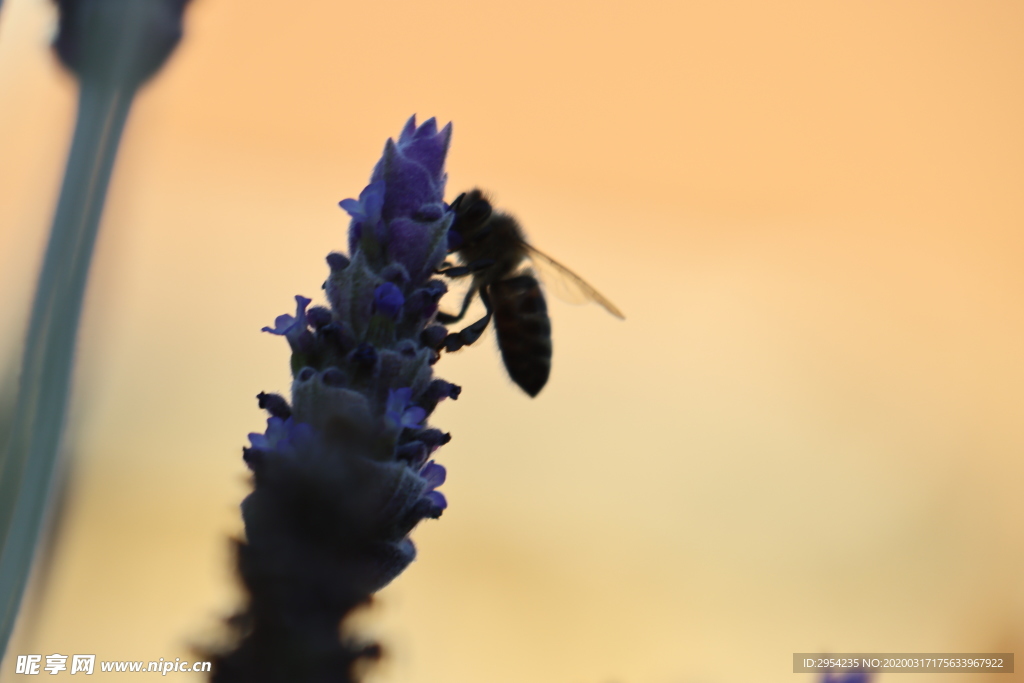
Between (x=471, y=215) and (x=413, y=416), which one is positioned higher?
(x=471, y=215)

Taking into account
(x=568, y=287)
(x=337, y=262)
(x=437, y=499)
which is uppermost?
(x=568, y=287)

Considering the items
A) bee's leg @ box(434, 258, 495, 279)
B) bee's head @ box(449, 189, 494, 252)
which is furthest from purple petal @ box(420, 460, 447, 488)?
bee's head @ box(449, 189, 494, 252)

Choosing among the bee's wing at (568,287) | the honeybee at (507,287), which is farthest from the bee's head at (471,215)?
the bee's wing at (568,287)

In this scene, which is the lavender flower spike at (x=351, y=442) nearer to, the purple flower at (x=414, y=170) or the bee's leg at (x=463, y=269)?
the purple flower at (x=414, y=170)

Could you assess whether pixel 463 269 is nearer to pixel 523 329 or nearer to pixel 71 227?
pixel 523 329

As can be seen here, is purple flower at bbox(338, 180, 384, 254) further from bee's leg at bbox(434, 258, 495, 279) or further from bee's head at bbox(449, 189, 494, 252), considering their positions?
bee's head at bbox(449, 189, 494, 252)

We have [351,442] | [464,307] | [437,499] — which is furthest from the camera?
[464,307]

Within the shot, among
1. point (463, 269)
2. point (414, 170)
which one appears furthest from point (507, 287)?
point (414, 170)

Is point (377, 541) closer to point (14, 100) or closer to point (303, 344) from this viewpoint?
point (303, 344)
